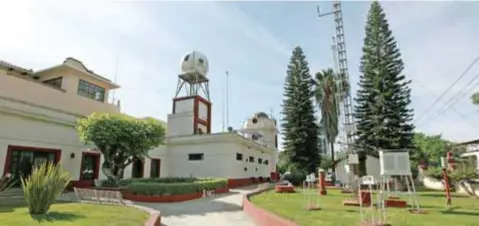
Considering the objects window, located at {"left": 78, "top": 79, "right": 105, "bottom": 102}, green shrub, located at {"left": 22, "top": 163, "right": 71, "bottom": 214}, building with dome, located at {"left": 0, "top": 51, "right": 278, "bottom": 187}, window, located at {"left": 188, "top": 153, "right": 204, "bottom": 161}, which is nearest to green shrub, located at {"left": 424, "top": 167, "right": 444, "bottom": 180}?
building with dome, located at {"left": 0, "top": 51, "right": 278, "bottom": 187}

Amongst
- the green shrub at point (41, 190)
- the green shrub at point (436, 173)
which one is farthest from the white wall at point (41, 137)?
the green shrub at point (436, 173)

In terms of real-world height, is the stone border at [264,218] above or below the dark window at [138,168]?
below

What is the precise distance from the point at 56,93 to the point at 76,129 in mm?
4156

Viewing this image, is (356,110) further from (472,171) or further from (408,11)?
(408,11)

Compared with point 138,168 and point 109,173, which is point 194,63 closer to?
point 138,168

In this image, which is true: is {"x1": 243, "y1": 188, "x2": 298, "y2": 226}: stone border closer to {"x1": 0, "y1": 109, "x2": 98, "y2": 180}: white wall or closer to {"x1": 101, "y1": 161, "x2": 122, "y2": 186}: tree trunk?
{"x1": 101, "y1": 161, "x2": 122, "y2": 186}: tree trunk

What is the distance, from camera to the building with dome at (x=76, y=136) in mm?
14445

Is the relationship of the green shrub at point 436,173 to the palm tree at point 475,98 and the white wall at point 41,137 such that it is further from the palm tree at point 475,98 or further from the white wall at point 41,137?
the white wall at point 41,137

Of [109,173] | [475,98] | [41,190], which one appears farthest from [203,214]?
[475,98]

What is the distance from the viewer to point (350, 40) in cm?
2262

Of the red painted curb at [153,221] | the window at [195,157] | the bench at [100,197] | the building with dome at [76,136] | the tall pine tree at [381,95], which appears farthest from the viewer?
the window at [195,157]

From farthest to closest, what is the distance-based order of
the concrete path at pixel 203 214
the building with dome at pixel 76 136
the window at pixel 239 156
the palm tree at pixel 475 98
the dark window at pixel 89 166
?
the window at pixel 239 156 → the dark window at pixel 89 166 → the palm tree at pixel 475 98 → the building with dome at pixel 76 136 → the concrete path at pixel 203 214

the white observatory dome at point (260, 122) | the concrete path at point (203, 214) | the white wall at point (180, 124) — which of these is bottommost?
the concrete path at point (203, 214)

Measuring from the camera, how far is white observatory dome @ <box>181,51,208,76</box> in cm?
2752
